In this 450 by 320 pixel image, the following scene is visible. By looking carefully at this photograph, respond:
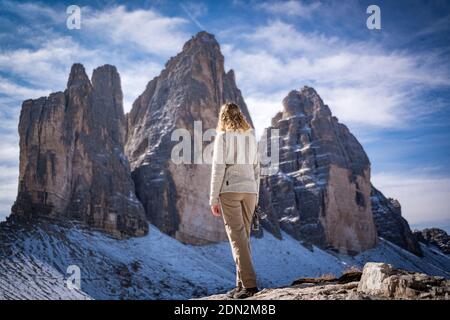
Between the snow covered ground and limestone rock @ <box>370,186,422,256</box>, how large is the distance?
35.9 meters

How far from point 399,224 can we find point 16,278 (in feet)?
249

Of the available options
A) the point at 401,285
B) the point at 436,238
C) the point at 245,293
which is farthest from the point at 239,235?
the point at 436,238

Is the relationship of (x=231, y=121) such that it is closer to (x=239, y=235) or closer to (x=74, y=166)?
(x=239, y=235)

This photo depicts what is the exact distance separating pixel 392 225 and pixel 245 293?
89.6m

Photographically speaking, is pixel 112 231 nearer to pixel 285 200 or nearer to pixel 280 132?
pixel 285 200

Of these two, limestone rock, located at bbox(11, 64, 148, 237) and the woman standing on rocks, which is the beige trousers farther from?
limestone rock, located at bbox(11, 64, 148, 237)

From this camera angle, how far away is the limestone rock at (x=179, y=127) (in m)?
53.8

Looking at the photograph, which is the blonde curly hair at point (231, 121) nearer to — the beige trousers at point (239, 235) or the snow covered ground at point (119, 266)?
the beige trousers at point (239, 235)

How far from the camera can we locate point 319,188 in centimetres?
7556

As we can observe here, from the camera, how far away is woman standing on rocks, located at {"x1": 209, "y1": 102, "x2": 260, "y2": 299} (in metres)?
6.24

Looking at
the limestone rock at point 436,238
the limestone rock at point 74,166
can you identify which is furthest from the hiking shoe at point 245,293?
the limestone rock at point 436,238

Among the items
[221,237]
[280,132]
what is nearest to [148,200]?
[221,237]

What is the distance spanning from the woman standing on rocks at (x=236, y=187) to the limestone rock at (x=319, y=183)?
6045 centimetres

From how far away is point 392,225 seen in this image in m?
89.8
